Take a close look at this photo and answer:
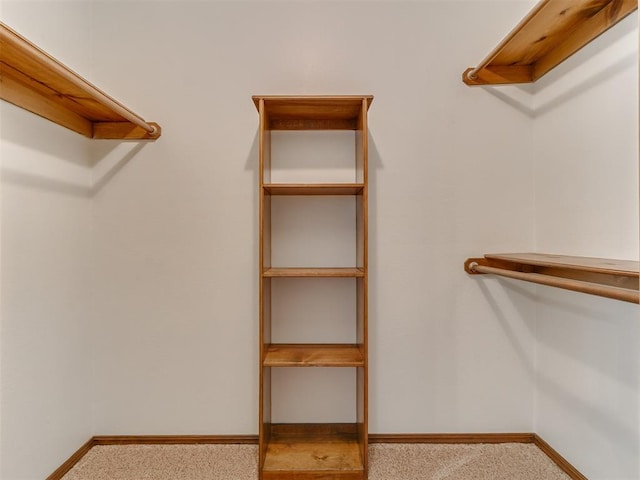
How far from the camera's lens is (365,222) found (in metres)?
1.56

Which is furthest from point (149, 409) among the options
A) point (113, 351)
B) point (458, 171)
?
point (458, 171)

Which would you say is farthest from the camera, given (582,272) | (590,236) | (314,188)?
(314,188)

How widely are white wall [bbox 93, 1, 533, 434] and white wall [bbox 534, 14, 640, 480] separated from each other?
0.13 meters

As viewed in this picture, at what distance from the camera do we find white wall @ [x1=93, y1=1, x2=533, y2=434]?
6.13 feet

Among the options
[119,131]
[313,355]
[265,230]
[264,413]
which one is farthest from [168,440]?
[119,131]

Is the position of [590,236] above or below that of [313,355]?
above

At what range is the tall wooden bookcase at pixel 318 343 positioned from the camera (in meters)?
1.59

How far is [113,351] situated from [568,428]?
2.05 meters

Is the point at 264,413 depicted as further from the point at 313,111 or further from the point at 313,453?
the point at 313,111

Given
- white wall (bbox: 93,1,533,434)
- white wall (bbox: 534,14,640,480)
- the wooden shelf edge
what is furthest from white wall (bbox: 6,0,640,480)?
the wooden shelf edge

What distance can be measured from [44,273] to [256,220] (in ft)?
2.87

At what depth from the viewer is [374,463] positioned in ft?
5.60

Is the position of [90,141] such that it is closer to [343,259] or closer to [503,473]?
[343,259]

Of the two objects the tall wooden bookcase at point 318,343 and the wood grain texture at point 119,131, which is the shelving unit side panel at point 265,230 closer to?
the tall wooden bookcase at point 318,343
